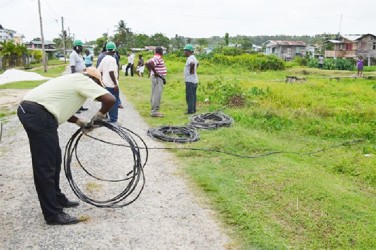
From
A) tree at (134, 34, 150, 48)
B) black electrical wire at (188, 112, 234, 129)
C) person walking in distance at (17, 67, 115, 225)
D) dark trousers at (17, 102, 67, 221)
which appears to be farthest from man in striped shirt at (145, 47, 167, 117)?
tree at (134, 34, 150, 48)

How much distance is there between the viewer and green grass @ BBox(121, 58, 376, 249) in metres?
3.61

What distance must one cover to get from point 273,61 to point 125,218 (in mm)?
27892

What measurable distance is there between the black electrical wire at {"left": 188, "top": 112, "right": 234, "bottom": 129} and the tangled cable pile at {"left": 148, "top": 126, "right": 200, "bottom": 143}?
0.26m

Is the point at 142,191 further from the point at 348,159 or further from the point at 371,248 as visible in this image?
the point at 348,159

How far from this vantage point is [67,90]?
3.43 meters

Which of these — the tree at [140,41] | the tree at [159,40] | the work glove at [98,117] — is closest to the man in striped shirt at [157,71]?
the work glove at [98,117]

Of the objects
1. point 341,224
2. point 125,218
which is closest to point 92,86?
point 125,218

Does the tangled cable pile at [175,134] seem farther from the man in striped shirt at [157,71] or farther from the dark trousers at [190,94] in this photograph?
the dark trousers at [190,94]

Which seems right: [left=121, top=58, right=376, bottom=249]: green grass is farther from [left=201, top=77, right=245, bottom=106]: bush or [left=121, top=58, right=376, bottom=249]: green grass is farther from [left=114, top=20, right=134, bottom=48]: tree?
[left=114, top=20, right=134, bottom=48]: tree

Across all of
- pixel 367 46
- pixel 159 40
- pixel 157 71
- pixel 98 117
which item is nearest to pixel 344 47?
pixel 367 46

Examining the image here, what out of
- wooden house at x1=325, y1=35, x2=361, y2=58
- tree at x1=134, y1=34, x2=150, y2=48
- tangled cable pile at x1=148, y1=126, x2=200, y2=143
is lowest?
tangled cable pile at x1=148, y1=126, x2=200, y2=143

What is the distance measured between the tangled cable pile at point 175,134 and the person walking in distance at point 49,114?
10.6 feet

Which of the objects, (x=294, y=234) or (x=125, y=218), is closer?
(x=294, y=234)

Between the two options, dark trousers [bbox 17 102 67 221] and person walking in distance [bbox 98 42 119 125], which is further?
person walking in distance [bbox 98 42 119 125]
